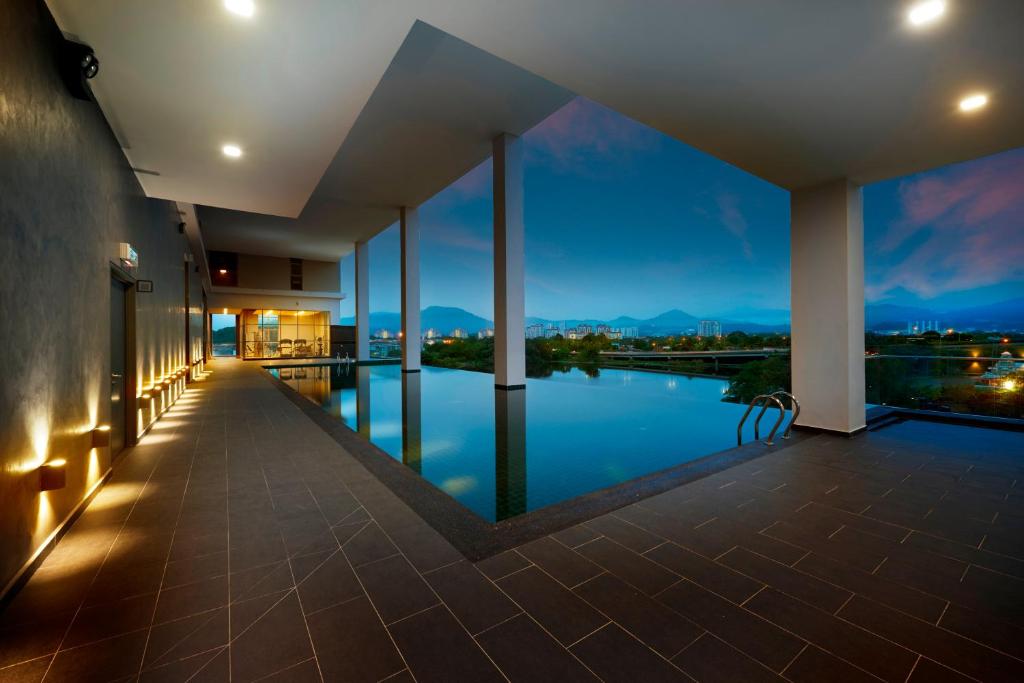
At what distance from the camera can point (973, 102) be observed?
3.10 m

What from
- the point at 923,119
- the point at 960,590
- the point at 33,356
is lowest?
the point at 960,590

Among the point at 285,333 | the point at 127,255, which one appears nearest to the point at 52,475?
the point at 127,255

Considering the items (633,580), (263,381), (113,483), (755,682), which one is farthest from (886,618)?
(263,381)

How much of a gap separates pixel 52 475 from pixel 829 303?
6.75 m

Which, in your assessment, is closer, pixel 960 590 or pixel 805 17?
pixel 960 590

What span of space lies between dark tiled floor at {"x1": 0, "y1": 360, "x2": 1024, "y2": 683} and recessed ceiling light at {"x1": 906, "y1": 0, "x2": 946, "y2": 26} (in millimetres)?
2934

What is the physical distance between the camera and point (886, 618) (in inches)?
66.9

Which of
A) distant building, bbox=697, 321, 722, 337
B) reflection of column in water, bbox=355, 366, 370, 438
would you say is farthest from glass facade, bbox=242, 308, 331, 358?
distant building, bbox=697, 321, 722, 337

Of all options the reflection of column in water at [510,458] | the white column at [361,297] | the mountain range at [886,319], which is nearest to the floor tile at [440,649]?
the reflection of column in water at [510,458]

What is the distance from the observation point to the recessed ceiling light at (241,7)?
213 cm

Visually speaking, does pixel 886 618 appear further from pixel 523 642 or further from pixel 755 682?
pixel 523 642

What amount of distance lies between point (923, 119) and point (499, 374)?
7.17 m

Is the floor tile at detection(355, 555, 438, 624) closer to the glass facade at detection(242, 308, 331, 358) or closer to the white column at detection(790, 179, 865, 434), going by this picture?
the white column at detection(790, 179, 865, 434)

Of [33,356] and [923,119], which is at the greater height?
[923,119]
